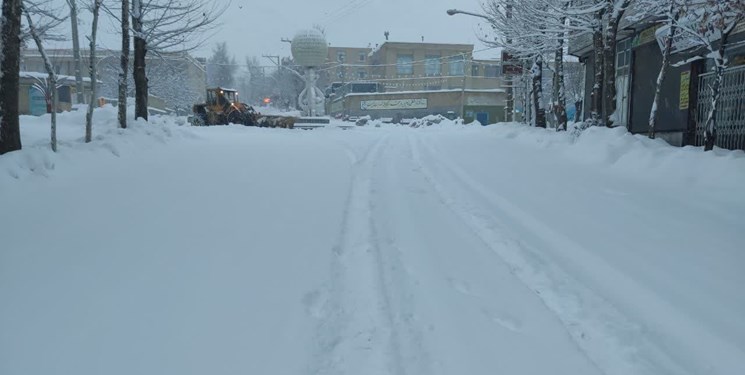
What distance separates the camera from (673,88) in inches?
631

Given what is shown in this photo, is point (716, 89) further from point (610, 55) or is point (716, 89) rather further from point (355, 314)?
point (355, 314)

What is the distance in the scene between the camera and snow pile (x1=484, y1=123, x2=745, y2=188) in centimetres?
858

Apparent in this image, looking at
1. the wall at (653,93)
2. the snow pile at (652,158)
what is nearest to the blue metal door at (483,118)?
the wall at (653,93)

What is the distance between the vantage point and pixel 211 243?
5.46 metres

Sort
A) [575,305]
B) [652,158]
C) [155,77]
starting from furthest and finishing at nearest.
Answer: [155,77], [652,158], [575,305]

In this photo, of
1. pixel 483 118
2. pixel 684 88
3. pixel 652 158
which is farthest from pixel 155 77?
pixel 652 158

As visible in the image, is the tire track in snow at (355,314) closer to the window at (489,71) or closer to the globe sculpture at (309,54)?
the globe sculpture at (309,54)

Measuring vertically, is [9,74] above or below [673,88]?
below

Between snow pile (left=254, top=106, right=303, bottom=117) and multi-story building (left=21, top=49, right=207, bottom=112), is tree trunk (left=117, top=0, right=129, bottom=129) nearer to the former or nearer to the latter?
snow pile (left=254, top=106, right=303, bottom=117)

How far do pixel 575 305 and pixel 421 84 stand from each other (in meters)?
82.2

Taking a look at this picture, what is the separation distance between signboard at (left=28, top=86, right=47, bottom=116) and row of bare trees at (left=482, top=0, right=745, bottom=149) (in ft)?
90.9

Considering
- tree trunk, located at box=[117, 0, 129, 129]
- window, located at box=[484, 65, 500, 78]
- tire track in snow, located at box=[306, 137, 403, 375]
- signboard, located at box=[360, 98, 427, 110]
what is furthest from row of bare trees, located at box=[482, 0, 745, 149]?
window, located at box=[484, 65, 500, 78]

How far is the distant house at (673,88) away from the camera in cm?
1210

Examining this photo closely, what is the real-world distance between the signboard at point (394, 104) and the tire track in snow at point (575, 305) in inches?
2350
